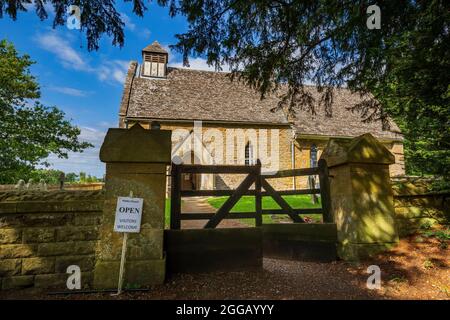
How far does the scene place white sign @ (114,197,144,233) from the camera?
364 cm

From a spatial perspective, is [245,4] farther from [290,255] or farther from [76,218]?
[290,255]

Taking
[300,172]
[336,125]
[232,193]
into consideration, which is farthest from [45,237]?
[336,125]

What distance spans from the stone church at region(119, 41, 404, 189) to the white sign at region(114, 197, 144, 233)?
603 inches

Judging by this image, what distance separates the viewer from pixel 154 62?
23.4 m

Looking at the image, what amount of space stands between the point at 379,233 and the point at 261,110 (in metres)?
18.1

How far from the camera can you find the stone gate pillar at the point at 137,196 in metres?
3.75

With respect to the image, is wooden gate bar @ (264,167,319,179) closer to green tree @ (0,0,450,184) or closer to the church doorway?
green tree @ (0,0,450,184)

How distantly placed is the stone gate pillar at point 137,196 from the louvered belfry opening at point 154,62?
2067 centimetres

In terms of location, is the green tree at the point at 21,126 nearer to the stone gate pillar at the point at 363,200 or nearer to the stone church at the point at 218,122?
the stone church at the point at 218,122

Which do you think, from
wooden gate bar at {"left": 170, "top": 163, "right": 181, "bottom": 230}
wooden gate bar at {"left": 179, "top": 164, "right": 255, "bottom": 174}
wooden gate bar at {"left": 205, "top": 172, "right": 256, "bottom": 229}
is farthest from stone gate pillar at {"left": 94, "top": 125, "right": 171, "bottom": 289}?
wooden gate bar at {"left": 205, "top": 172, "right": 256, "bottom": 229}

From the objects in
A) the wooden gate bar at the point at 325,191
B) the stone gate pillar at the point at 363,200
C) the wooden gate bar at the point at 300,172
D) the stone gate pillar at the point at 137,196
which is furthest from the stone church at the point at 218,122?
the stone gate pillar at the point at 137,196

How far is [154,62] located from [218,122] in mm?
8463

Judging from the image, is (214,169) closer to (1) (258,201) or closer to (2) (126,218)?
(1) (258,201)

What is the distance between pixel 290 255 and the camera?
5.55m
